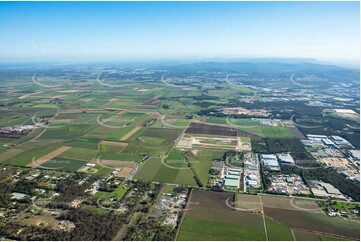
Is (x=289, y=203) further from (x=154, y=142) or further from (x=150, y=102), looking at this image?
(x=150, y=102)

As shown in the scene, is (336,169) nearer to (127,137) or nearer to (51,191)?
(127,137)

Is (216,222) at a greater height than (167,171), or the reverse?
(167,171)

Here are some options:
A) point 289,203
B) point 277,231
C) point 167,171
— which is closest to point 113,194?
point 167,171

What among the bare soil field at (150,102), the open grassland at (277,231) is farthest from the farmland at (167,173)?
the bare soil field at (150,102)

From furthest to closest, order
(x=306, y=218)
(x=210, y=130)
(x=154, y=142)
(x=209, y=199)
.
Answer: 1. (x=210, y=130)
2. (x=154, y=142)
3. (x=209, y=199)
4. (x=306, y=218)

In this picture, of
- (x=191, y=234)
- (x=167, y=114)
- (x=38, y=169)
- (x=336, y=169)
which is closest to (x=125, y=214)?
(x=191, y=234)

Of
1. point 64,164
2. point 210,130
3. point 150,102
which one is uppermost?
point 64,164

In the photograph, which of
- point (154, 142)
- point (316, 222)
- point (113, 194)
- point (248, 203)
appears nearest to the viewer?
point (316, 222)

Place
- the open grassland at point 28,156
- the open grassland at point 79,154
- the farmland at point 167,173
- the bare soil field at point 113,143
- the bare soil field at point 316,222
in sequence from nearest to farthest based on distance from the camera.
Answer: the bare soil field at point 316,222 < the farmland at point 167,173 < the open grassland at point 28,156 < the open grassland at point 79,154 < the bare soil field at point 113,143

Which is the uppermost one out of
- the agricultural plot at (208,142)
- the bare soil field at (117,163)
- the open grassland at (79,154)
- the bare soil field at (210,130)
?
the bare soil field at (117,163)

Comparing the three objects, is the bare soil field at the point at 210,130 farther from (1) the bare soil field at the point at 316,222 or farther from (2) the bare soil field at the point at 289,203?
(1) the bare soil field at the point at 316,222

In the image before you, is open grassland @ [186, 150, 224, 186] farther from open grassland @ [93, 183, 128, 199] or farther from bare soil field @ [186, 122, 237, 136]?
bare soil field @ [186, 122, 237, 136]
